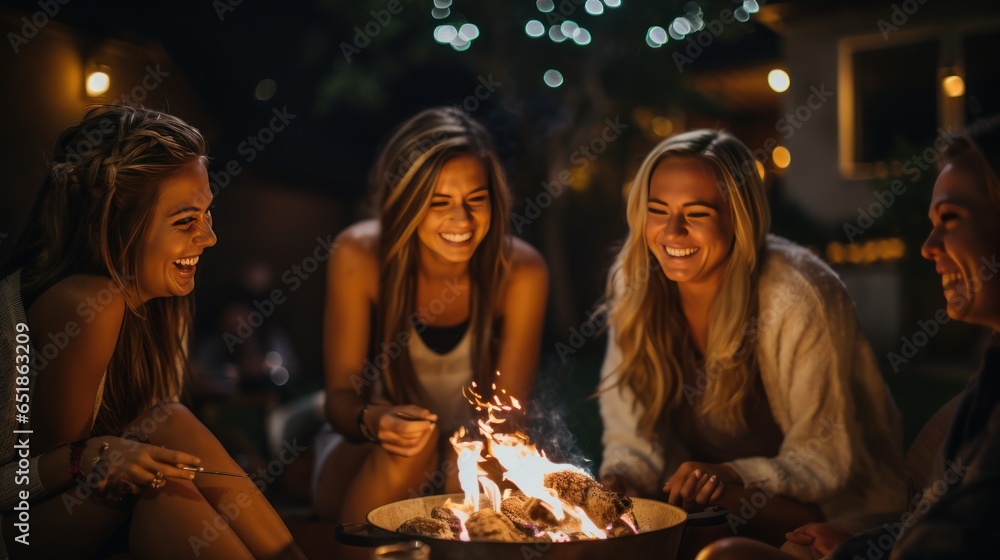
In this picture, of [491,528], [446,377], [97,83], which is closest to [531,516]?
[491,528]

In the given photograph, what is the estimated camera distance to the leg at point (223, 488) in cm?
284

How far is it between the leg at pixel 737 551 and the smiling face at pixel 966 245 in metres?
0.79

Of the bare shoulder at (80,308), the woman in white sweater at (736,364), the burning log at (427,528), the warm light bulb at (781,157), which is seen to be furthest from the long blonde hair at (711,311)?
the warm light bulb at (781,157)

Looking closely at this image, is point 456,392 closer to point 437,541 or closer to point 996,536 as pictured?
point 437,541

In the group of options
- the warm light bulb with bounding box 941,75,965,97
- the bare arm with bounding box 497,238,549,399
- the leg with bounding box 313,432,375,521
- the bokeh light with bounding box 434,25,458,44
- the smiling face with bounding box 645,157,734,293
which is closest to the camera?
the smiling face with bounding box 645,157,734,293

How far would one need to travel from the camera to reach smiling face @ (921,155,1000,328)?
221 centimetres

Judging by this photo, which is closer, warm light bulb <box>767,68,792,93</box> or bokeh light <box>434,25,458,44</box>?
bokeh light <box>434,25,458,44</box>

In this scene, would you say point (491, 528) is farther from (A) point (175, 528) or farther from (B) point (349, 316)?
(B) point (349, 316)

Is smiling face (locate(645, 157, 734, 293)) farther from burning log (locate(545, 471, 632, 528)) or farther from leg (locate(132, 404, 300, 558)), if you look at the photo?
leg (locate(132, 404, 300, 558))

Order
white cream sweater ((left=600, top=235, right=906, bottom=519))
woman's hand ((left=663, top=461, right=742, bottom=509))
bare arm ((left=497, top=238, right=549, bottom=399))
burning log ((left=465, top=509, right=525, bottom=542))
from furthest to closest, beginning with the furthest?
bare arm ((left=497, top=238, right=549, bottom=399)), white cream sweater ((left=600, top=235, right=906, bottom=519)), woman's hand ((left=663, top=461, right=742, bottom=509)), burning log ((left=465, top=509, right=525, bottom=542))

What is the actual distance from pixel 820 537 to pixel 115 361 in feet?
7.79

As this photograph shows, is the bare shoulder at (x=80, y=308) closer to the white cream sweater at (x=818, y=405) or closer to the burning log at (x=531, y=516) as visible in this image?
the burning log at (x=531, y=516)

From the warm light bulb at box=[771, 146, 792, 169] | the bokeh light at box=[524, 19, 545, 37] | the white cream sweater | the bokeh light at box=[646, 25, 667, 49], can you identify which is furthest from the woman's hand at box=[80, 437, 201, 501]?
the warm light bulb at box=[771, 146, 792, 169]

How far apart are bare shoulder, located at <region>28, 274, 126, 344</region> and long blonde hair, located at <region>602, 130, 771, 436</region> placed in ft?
6.87
